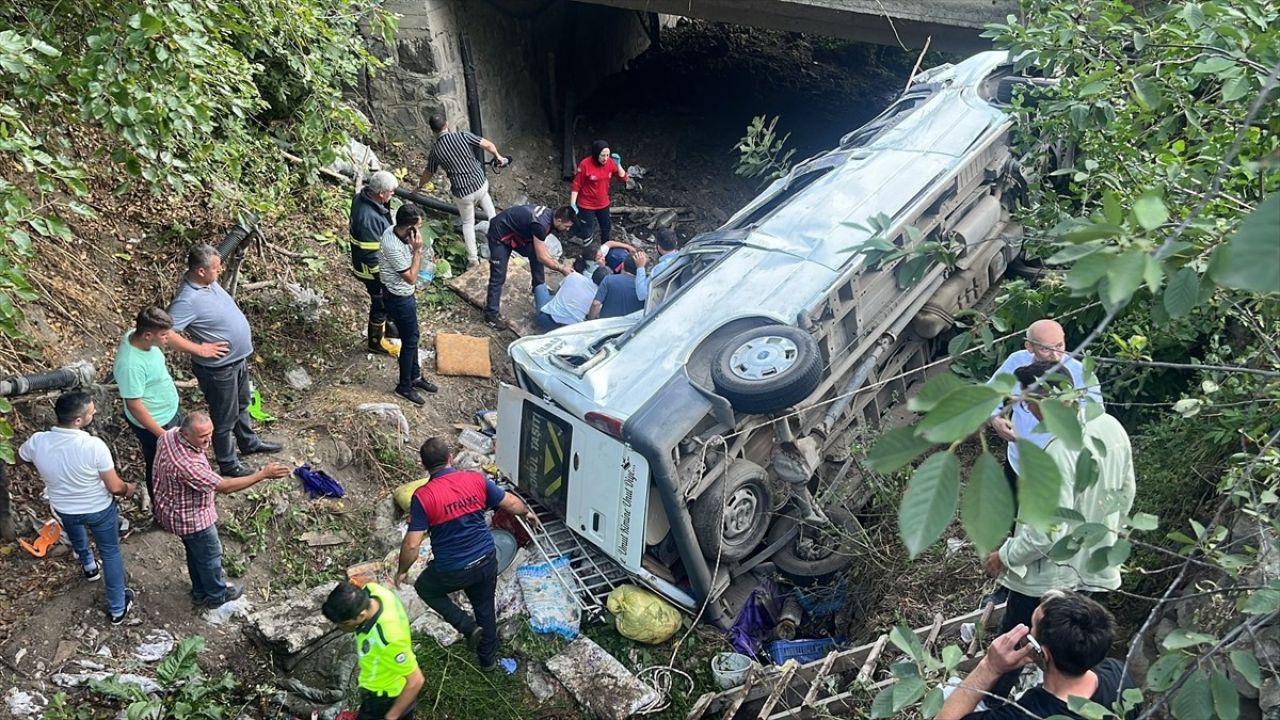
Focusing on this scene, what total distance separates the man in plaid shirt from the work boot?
2.64 metres

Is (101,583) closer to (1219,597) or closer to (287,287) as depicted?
(287,287)

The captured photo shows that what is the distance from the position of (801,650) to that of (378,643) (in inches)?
99.1

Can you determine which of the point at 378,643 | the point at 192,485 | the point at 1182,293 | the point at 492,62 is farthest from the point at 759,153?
the point at 1182,293

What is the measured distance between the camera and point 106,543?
5.14 metres

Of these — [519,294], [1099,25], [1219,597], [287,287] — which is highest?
[1099,25]

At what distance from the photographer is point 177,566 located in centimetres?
573

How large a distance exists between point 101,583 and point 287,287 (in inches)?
114

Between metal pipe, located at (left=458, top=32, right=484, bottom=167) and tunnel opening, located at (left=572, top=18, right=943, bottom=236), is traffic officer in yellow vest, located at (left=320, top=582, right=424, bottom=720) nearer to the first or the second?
tunnel opening, located at (left=572, top=18, right=943, bottom=236)

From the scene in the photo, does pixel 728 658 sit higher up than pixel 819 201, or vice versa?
pixel 819 201

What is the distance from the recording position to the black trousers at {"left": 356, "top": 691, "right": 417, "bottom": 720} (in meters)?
4.39

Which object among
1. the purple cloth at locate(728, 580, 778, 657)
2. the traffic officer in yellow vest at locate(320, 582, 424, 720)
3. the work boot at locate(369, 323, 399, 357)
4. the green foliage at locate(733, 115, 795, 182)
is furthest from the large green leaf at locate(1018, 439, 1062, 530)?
the work boot at locate(369, 323, 399, 357)

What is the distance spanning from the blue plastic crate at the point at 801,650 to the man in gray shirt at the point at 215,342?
3.39 m

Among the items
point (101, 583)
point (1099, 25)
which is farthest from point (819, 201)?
point (101, 583)

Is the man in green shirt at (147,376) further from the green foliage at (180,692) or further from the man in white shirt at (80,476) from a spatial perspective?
the green foliage at (180,692)
